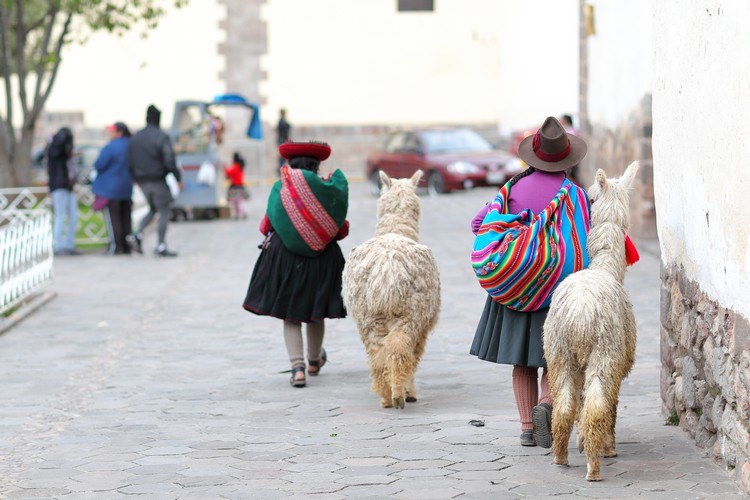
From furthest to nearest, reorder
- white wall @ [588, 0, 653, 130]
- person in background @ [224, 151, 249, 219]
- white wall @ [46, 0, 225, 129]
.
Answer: white wall @ [46, 0, 225, 129] → person in background @ [224, 151, 249, 219] → white wall @ [588, 0, 653, 130]

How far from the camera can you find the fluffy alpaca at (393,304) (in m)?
8.15

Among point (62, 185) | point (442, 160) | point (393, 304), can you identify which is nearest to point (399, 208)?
point (393, 304)

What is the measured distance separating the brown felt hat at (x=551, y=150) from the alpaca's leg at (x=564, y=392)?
1.09 metres

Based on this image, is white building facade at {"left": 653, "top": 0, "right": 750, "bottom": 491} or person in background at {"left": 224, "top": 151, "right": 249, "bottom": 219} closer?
white building facade at {"left": 653, "top": 0, "right": 750, "bottom": 491}

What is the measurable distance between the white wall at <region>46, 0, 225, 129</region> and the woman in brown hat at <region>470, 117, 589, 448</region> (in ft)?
93.5

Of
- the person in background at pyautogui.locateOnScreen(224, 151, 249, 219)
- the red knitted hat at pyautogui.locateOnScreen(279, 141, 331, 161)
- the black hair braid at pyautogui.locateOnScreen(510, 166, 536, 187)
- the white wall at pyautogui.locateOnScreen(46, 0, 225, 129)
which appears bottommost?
the person in background at pyautogui.locateOnScreen(224, 151, 249, 219)

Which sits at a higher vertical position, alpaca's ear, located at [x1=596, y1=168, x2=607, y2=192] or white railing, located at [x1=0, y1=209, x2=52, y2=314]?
alpaca's ear, located at [x1=596, y1=168, x2=607, y2=192]

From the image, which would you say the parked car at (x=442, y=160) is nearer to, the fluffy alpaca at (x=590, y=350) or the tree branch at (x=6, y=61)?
the tree branch at (x=6, y=61)

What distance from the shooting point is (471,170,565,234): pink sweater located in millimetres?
6961

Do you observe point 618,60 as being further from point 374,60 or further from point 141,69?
point 141,69

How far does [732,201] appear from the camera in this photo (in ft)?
20.2

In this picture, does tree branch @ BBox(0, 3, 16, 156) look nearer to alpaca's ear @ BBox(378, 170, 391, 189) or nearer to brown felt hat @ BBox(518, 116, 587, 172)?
alpaca's ear @ BBox(378, 170, 391, 189)

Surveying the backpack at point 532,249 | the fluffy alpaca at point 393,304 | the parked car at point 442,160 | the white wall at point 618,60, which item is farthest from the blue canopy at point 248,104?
the backpack at point 532,249

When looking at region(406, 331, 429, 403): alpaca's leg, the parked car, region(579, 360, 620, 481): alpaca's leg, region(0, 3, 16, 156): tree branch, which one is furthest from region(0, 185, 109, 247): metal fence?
region(579, 360, 620, 481): alpaca's leg
